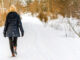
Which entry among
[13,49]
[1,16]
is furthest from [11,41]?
[1,16]

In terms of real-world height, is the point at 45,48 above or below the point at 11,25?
below

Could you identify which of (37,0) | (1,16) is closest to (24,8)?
(37,0)

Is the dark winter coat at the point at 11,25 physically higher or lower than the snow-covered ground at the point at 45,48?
higher

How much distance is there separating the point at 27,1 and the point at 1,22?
280 feet

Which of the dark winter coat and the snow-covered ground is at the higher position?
the dark winter coat

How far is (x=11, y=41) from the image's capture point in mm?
8148

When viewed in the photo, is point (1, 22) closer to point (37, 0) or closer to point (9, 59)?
point (9, 59)

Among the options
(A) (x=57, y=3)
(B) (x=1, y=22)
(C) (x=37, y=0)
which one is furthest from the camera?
(C) (x=37, y=0)

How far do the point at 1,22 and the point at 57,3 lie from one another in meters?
12.8

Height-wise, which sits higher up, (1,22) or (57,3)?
(57,3)

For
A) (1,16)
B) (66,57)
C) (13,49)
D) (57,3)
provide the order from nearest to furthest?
(66,57), (13,49), (57,3), (1,16)

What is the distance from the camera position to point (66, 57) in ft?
25.2

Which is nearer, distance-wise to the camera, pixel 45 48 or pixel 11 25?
pixel 11 25

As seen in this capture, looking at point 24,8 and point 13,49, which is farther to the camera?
point 24,8
